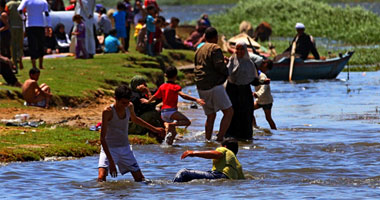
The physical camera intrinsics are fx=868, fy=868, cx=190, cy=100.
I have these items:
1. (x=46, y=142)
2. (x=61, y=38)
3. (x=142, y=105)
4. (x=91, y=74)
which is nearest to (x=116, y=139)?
(x=46, y=142)

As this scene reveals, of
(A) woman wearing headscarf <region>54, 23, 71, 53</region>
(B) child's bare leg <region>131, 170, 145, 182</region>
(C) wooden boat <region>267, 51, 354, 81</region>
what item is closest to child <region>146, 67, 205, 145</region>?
(B) child's bare leg <region>131, 170, 145, 182</region>

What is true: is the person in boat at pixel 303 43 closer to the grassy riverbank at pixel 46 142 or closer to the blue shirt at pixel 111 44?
the blue shirt at pixel 111 44

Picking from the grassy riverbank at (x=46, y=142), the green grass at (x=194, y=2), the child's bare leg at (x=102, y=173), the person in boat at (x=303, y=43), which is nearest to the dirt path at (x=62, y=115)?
the grassy riverbank at (x=46, y=142)

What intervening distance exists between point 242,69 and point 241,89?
389 millimetres

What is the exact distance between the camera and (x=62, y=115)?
53.5 ft

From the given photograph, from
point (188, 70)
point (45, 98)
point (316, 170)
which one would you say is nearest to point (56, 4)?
point (188, 70)

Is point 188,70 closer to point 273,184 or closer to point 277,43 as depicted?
point 277,43

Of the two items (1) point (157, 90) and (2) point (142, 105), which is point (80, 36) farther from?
(1) point (157, 90)

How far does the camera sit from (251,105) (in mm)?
14648

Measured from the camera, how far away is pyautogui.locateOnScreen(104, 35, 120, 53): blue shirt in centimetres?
2633

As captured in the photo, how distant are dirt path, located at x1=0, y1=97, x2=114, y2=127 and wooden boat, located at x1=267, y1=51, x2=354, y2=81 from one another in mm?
11654

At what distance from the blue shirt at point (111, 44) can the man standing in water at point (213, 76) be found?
12428mm

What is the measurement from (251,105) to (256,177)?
3.51 m

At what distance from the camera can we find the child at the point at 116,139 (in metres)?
9.72
